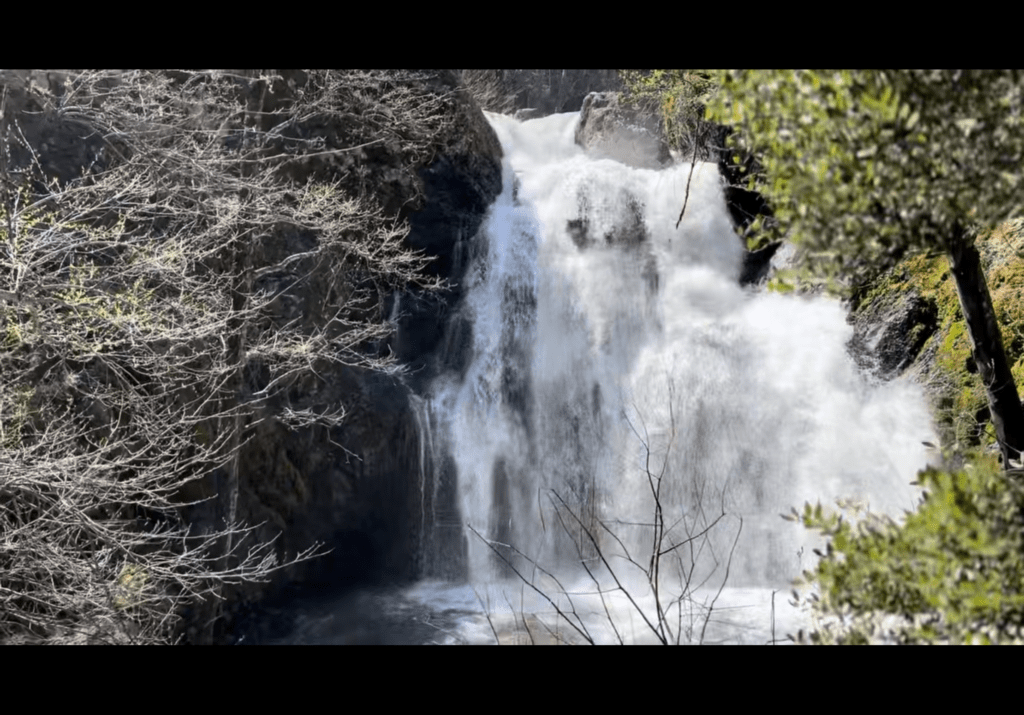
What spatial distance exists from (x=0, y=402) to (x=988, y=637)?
4.98 meters

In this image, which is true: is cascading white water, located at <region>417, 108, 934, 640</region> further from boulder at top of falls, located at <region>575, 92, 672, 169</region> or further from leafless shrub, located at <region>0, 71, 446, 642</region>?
leafless shrub, located at <region>0, 71, 446, 642</region>

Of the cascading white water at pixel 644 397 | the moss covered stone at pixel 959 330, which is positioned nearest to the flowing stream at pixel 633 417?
the cascading white water at pixel 644 397

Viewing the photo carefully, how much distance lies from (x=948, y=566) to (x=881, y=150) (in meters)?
1.19

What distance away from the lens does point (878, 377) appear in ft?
28.6

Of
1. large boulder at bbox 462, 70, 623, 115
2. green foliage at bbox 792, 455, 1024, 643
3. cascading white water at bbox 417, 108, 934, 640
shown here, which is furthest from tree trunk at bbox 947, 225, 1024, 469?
large boulder at bbox 462, 70, 623, 115

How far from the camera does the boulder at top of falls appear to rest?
1296cm

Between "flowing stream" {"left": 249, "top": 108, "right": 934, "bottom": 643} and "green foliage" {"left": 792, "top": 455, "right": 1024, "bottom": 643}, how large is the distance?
17.3 ft

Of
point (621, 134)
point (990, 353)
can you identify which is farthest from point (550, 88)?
point (990, 353)

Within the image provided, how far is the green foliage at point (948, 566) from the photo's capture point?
6.61 ft

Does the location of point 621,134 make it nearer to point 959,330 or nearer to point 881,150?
point 959,330
